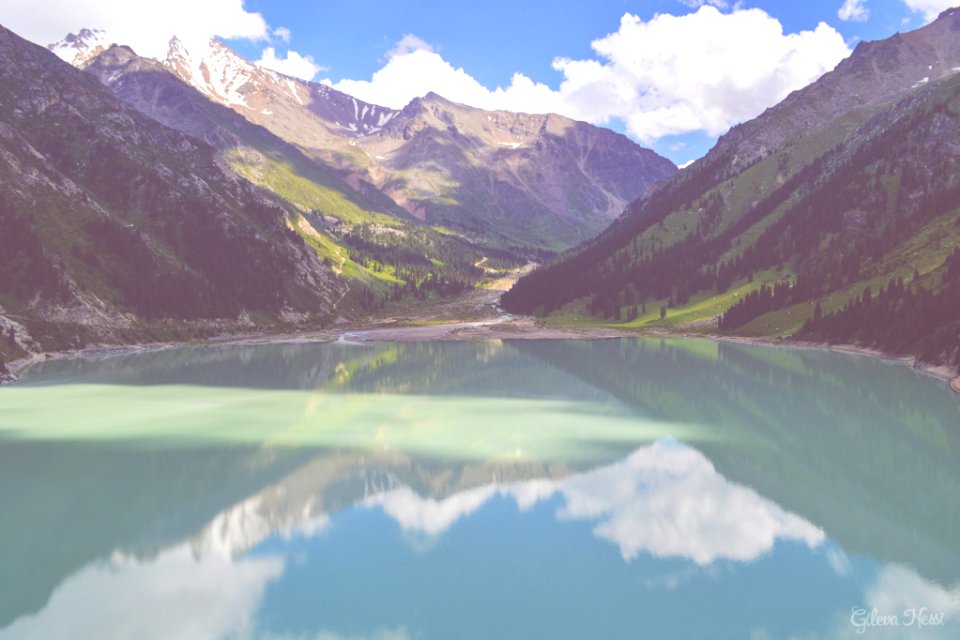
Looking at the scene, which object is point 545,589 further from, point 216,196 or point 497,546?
point 216,196

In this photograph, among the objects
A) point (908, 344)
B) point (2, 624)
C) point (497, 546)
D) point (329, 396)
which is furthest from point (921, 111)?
point (2, 624)

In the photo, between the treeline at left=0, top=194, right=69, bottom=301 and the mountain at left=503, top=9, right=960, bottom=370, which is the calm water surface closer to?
the mountain at left=503, top=9, right=960, bottom=370

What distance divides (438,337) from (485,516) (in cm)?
12340

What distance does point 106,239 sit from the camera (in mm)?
135750

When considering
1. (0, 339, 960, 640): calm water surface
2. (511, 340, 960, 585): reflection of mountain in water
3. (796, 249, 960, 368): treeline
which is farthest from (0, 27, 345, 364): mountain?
(796, 249, 960, 368): treeline

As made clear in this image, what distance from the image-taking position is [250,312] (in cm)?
15762

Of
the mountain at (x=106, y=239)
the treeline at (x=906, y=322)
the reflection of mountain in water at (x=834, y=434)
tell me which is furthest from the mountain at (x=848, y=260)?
the mountain at (x=106, y=239)

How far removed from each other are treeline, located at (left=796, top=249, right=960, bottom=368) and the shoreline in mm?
1755

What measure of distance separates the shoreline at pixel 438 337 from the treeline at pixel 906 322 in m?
1.76

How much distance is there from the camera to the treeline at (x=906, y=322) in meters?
74.8

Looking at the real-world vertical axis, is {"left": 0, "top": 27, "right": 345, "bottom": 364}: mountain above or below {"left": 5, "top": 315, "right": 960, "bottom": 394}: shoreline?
above

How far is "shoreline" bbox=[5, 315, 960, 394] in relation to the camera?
94188 millimetres

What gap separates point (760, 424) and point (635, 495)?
22894 millimetres

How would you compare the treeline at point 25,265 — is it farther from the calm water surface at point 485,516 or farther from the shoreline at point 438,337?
the calm water surface at point 485,516
